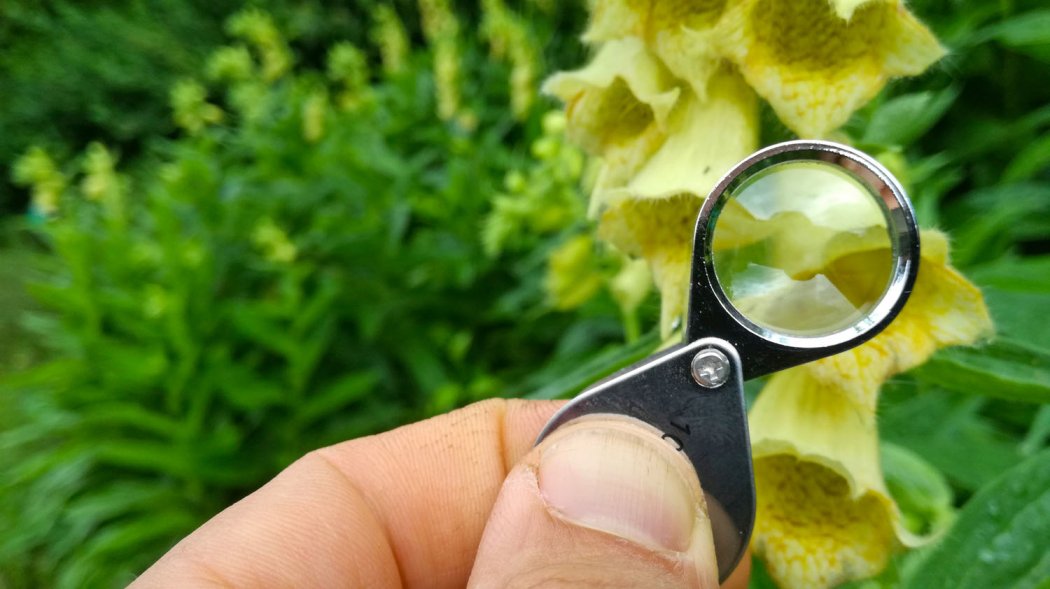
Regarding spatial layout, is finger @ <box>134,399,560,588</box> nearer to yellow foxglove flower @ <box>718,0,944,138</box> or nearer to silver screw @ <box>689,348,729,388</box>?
silver screw @ <box>689,348,729,388</box>

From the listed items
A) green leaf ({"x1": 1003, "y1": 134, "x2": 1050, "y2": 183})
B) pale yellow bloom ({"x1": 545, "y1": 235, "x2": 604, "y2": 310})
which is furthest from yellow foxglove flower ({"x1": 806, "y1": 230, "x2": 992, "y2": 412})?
pale yellow bloom ({"x1": 545, "y1": 235, "x2": 604, "y2": 310})

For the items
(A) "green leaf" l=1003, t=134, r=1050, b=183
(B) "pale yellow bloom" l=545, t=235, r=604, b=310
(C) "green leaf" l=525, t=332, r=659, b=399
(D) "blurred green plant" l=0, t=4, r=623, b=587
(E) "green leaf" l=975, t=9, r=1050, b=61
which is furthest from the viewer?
(D) "blurred green plant" l=0, t=4, r=623, b=587

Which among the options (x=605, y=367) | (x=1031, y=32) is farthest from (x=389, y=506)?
(x=1031, y=32)

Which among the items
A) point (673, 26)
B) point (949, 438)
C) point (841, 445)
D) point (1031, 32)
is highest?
point (673, 26)

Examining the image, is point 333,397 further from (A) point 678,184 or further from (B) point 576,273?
(A) point 678,184

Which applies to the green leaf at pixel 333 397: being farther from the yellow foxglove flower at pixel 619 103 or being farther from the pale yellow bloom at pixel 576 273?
the yellow foxglove flower at pixel 619 103

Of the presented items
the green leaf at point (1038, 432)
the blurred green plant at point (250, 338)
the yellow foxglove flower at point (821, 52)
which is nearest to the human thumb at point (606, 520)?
the yellow foxglove flower at point (821, 52)

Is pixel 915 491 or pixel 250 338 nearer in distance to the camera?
pixel 915 491

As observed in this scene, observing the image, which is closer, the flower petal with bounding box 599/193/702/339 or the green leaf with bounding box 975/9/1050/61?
the flower petal with bounding box 599/193/702/339
